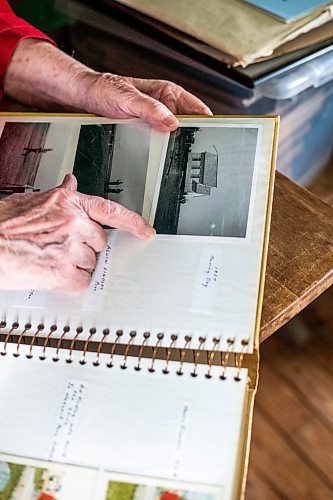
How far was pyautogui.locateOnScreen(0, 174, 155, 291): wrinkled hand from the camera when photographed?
0.60 metres

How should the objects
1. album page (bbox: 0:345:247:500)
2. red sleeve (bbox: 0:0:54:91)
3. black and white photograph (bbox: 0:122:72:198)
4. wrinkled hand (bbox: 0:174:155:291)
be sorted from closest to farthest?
album page (bbox: 0:345:247:500) → wrinkled hand (bbox: 0:174:155:291) → black and white photograph (bbox: 0:122:72:198) → red sleeve (bbox: 0:0:54:91)

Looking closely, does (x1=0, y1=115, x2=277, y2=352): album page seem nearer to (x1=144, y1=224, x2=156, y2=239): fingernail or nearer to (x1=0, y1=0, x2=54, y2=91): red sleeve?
(x1=144, y1=224, x2=156, y2=239): fingernail

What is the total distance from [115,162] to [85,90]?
0.14 metres

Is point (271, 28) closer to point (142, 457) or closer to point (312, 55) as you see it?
point (312, 55)

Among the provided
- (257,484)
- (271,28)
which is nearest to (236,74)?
(271,28)

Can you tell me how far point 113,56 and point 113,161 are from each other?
36cm

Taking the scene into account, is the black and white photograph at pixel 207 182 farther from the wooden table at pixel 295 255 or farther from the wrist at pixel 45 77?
the wrist at pixel 45 77

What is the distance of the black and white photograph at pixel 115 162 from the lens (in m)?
0.68

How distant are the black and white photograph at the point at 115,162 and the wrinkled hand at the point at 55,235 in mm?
40

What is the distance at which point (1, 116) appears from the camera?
773 millimetres

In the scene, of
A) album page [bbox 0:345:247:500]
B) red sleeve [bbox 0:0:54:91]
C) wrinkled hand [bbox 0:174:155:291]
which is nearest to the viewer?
album page [bbox 0:345:247:500]

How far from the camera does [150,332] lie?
565mm
